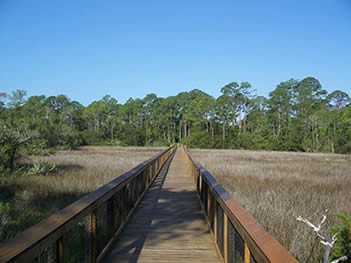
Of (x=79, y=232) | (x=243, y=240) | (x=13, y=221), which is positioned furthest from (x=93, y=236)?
(x=13, y=221)

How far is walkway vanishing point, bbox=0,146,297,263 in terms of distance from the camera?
1.91 meters

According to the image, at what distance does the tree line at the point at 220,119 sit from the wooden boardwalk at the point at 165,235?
93.9ft

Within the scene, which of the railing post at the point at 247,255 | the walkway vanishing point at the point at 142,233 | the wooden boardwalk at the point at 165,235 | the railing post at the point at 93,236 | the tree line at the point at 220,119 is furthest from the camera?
the tree line at the point at 220,119

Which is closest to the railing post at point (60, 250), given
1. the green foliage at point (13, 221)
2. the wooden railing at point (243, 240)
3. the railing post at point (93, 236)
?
the railing post at point (93, 236)

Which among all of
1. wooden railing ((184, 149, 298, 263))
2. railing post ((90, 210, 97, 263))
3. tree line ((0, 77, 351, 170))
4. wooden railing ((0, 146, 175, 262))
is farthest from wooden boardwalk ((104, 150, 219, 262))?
tree line ((0, 77, 351, 170))

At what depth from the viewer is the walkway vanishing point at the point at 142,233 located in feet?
6.25

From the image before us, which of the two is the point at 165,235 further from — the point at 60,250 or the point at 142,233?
the point at 60,250

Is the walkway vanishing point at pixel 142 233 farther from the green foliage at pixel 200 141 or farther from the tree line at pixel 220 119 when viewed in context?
the green foliage at pixel 200 141

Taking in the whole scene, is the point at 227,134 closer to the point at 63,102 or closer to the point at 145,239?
the point at 63,102

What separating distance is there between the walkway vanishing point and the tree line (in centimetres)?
2942

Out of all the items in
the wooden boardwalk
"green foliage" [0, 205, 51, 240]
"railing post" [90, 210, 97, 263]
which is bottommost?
the wooden boardwalk

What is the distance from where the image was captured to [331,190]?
1011 cm

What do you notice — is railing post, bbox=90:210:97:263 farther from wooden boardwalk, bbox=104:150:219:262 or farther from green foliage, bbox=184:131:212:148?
green foliage, bbox=184:131:212:148

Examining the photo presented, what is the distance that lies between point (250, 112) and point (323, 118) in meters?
20.0
